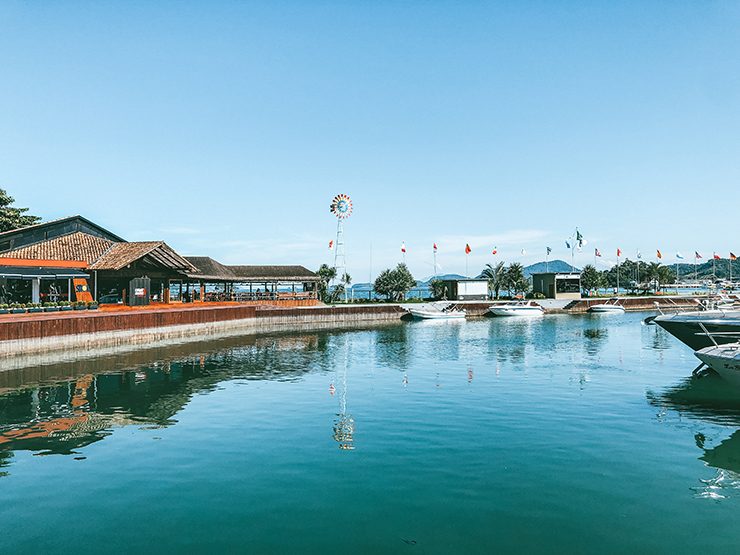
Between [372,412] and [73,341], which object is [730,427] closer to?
[372,412]

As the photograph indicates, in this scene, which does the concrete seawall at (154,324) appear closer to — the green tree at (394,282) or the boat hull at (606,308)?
the green tree at (394,282)

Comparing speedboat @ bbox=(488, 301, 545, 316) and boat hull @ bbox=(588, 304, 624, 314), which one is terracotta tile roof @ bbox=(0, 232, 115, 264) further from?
boat hull @ bbox=(588, 304, 624, 314)

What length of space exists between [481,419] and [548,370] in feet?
36.5

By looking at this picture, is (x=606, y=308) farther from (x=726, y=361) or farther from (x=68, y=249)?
(x=68, y=249)

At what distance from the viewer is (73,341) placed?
30.8m

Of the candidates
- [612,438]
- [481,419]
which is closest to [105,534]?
[481,419]

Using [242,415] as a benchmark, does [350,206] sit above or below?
above

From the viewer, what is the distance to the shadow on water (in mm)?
9788

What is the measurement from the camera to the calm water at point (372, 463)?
768 cm

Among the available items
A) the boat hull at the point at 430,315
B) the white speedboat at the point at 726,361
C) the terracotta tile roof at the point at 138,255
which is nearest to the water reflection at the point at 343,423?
the white speedboat at the point at 726,361

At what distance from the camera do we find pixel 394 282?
255 ft

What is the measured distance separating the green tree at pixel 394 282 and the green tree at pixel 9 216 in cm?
4996

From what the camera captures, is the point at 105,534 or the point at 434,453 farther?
the point at 434,453

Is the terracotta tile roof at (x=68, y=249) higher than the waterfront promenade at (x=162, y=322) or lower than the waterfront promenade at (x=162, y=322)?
higher
